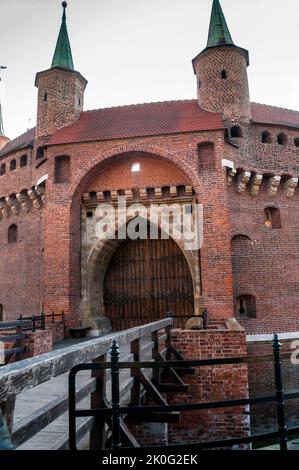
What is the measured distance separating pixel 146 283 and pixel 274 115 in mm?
8636

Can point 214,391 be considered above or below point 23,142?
below

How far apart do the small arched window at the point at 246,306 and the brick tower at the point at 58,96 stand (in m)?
9.26

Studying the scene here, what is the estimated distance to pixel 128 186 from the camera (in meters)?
12.7

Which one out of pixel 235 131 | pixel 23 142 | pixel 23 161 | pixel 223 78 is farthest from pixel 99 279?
pixel 223 78

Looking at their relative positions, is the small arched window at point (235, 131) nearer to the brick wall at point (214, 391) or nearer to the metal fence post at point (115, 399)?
the brick wall at point (214, 391)

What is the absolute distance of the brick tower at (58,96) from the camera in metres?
14.2

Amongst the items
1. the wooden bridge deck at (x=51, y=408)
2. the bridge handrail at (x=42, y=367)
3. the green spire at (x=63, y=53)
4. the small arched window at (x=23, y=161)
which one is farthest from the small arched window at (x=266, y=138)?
the bridge handrail at (x=42, y=367)

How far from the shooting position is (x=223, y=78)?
13.8 m

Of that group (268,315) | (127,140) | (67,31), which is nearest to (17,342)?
(127,140)

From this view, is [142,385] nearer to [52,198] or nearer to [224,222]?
[224,222]

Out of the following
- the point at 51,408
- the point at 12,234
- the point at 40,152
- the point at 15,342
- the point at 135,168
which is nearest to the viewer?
the point at 51,408

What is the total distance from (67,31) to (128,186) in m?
9.42

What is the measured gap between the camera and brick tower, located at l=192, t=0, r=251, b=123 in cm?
1347

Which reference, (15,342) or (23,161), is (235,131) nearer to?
(23,161)
